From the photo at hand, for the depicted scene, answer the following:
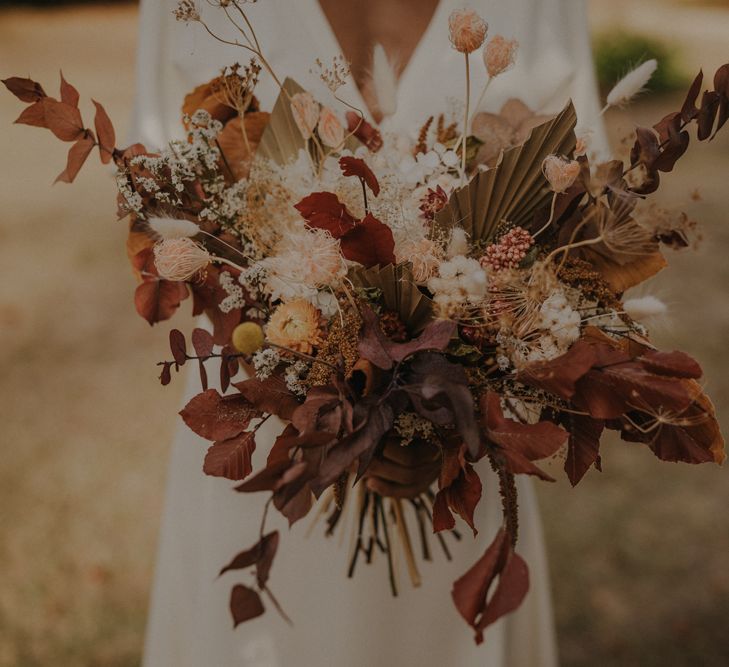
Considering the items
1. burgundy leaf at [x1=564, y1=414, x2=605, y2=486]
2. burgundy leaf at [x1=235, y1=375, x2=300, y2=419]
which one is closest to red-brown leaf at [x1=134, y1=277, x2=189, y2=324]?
burgundy leaf at [x1=235, y1=375, x2=300, y2=419]

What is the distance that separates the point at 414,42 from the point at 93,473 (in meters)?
2.62

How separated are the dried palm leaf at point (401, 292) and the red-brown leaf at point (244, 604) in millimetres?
409

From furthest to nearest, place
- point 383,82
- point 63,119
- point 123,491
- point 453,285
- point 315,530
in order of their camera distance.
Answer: point 123,491
point 315,530
point 383,82
point 63,119
point 453,285

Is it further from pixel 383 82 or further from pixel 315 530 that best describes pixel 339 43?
pixel 315 530

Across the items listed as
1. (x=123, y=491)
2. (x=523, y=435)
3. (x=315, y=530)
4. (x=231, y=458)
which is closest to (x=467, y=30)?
(x=523, y=435)

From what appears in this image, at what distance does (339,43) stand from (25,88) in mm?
893

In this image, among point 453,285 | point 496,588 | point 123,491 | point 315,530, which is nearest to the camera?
point 496,588

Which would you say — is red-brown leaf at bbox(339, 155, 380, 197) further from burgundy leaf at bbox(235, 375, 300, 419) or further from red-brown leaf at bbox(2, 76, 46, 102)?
red-brown leaf at bbox(2, 76, 46, 102)

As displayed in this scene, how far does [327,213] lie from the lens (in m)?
0.93

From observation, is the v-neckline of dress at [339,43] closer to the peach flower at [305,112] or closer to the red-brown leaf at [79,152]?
the peach flower at [305,112]

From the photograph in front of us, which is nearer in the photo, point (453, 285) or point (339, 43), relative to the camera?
point (453, 285)

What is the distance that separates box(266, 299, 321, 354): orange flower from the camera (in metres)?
0.96

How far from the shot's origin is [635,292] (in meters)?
1.17

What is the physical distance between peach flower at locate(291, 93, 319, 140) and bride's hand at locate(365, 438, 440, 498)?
1.56 ft
